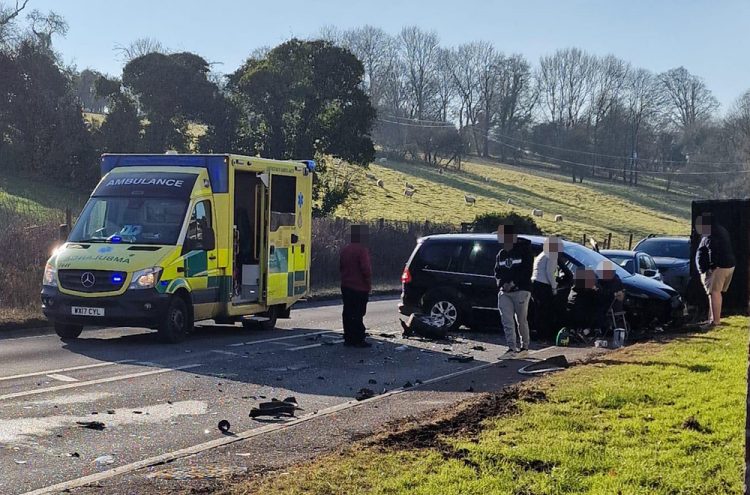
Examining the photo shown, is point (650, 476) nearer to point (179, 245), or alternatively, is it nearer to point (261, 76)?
point (179, 245)

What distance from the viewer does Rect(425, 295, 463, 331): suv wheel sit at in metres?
16.0

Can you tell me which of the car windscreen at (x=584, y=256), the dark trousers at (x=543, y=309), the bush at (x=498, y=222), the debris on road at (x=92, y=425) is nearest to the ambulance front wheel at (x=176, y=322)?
the debris on road at (x=92, y=425)

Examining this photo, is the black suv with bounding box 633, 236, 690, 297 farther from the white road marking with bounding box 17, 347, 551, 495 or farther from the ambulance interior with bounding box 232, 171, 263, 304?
the white road marking with bounding box 17, 347, 551, 495

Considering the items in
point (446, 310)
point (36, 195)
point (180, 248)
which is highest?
point (36, 195)

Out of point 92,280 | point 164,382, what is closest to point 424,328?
point 92,280

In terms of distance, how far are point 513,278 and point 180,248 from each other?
5.06 meters

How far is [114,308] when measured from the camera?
13.0 m

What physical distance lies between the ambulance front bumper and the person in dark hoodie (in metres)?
4.97

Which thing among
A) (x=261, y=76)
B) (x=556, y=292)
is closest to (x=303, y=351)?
(x=556, y=292)

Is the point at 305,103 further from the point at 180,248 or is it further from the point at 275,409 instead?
the point at 275,409

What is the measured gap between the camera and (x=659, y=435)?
684 centimetres

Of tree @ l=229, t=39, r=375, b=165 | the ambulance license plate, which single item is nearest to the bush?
tree @ l=229, t=39, r=375, b=165

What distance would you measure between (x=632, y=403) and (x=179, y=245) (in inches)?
306

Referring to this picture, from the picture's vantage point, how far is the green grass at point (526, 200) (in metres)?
54.4
